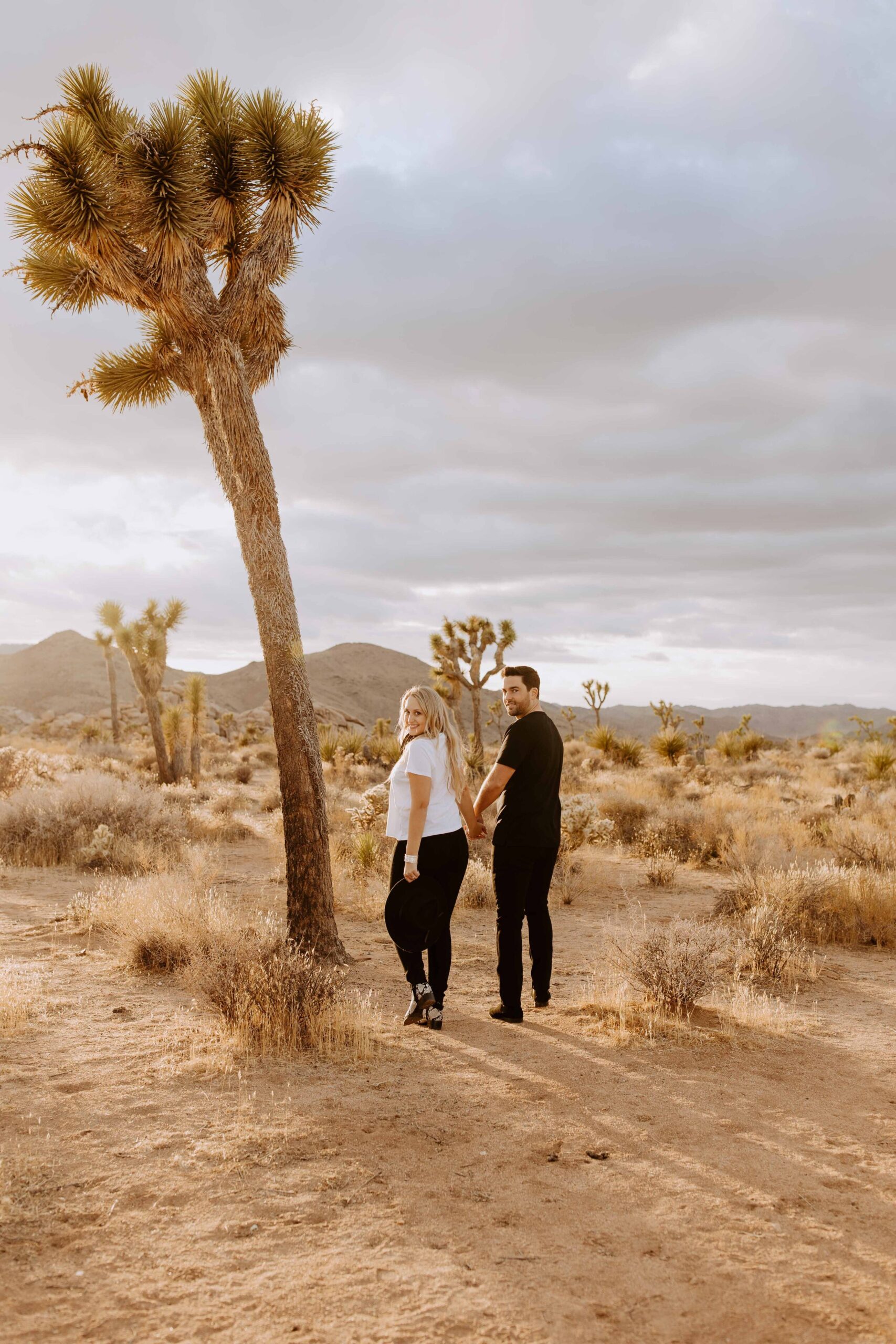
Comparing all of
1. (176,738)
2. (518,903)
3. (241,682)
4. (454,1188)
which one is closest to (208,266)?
(518,903)

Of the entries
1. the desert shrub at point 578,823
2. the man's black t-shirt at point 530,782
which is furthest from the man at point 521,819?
the desert shrub at point 578,823

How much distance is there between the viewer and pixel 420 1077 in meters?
4.71

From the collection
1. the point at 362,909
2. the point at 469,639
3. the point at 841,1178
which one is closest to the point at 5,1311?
the point at 841,1178

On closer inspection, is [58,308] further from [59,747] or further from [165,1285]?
[59,747]

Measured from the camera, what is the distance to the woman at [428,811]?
5.20m

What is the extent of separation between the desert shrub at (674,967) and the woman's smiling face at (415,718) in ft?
7.39

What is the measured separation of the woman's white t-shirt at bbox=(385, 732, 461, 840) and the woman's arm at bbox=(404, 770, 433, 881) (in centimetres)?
4

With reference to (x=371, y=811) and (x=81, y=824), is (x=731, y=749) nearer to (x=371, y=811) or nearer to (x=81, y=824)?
(x=371, y=811)

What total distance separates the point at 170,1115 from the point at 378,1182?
3.92 feet

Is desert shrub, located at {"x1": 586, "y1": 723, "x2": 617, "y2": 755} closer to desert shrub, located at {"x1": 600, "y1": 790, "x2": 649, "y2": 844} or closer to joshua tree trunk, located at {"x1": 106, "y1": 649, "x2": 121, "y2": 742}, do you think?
desert shrub, located at {"x1": 600, "y1": 790, "x2": 649, "y2": 844}

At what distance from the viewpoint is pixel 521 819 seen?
5484mm

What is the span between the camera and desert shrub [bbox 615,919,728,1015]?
572 cm

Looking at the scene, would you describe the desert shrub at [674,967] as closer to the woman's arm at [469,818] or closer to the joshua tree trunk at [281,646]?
the woman's arm at [469,818]

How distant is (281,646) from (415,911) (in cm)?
270
